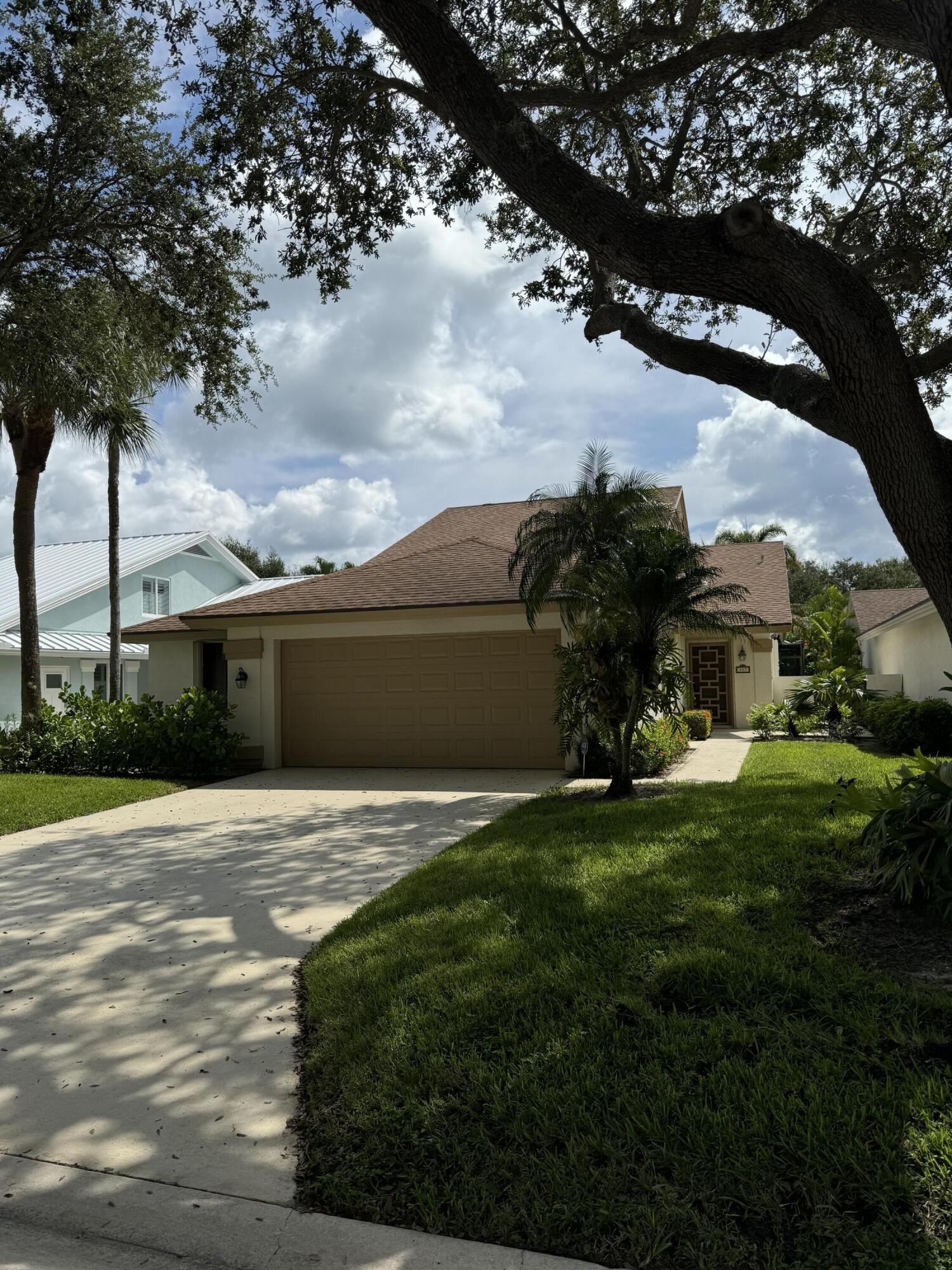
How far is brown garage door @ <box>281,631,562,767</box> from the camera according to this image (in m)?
14.3

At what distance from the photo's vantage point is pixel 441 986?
4469 millimetres

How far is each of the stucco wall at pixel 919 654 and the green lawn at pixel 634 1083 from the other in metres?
11.6

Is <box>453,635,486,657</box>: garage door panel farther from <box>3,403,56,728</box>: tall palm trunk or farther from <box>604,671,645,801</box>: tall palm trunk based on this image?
<box>3,403,56,728</box>: tall palm trunk

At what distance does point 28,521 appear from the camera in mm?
15891

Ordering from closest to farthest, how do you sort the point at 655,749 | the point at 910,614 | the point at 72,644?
the point at 655,749, the point at 910,614, the point at 72,644

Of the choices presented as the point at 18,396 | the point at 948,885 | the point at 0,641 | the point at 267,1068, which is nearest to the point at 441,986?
the point at 267,1068

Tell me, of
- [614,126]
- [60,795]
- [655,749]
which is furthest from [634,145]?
[60,795]

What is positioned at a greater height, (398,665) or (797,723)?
(398,665)

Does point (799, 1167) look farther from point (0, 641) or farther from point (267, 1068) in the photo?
point (0, 641)

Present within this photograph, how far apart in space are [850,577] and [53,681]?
48858 millimetres

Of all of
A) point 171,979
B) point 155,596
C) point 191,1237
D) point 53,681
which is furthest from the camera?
point 155,596

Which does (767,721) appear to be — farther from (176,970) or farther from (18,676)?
(18,676)

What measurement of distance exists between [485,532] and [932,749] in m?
11.0

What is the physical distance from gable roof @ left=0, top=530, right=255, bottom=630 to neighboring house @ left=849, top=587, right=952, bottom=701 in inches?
831
